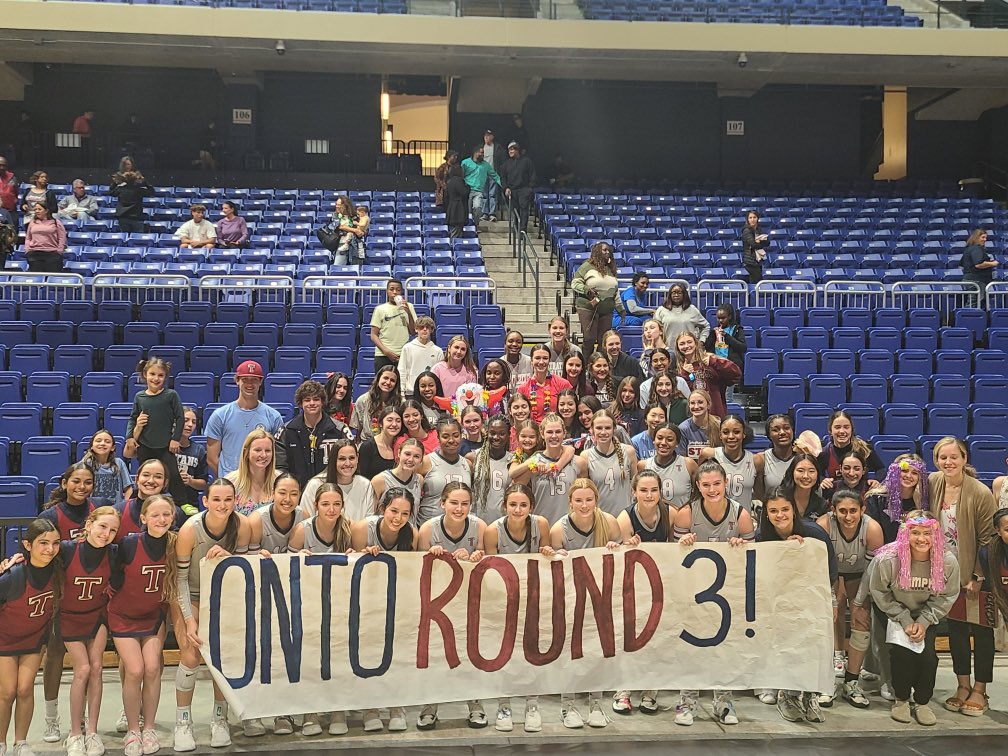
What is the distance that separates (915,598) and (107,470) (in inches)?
221

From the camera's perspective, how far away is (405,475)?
7.12 m

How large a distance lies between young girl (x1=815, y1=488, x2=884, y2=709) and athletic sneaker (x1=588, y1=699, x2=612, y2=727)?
5.41 feet

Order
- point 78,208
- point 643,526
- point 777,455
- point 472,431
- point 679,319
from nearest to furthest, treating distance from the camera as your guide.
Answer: point 643,526
point 777,455
point 472,431
point 679,319
point 78,208

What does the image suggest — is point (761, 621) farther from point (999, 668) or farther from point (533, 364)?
point (533, 364)

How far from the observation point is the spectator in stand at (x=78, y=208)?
17734mm

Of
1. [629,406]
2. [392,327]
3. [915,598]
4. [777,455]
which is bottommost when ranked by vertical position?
[915,598]

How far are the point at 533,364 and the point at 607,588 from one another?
9.19 feet

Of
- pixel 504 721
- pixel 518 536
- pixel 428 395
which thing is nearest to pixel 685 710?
pixel 504 721

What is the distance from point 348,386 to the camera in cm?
855

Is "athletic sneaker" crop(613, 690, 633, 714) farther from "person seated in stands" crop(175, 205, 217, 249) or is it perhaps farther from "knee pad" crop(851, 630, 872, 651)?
"person seated in stands" crop(175, 205, 217, 249)

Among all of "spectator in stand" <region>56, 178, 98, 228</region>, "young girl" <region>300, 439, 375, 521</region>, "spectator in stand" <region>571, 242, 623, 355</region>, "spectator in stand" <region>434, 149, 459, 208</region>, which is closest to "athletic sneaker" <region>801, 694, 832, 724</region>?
"young girl" <region>300, 439, 375, 521</region>

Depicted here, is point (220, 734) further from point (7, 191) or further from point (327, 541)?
point (7, 191)

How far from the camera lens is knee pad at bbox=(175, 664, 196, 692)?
6.38 metres

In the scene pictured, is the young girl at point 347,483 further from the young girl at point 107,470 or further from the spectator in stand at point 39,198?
the spectator in stand at point 39,198
